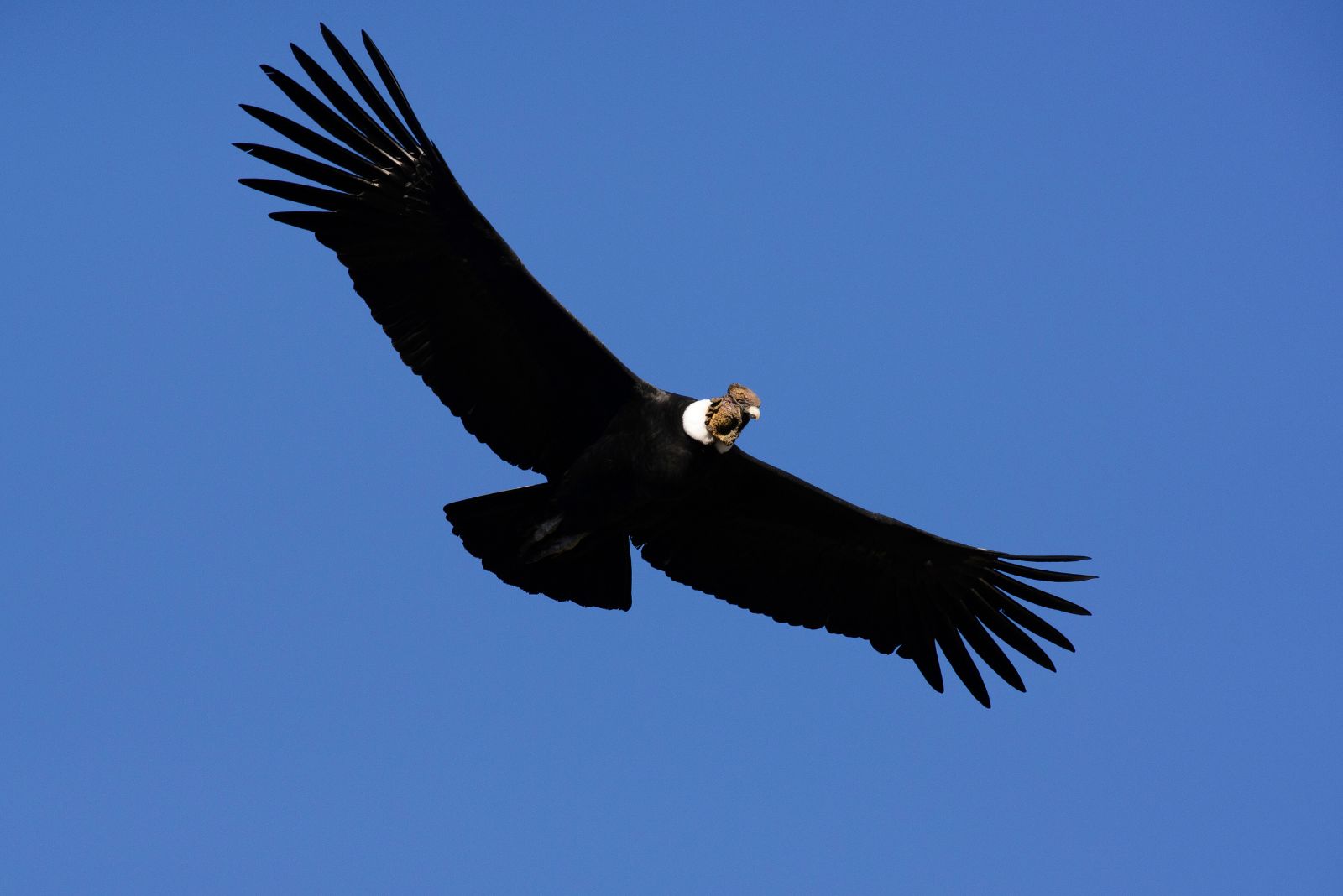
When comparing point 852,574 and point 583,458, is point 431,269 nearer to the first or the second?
point 583,458

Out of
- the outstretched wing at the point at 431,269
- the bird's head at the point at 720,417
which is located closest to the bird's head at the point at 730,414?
the bird's head at the point at 720,417

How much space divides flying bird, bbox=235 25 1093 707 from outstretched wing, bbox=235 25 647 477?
13mm

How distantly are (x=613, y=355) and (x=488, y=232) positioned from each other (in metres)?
1.18

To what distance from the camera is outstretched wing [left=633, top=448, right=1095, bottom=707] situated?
40.6 feet

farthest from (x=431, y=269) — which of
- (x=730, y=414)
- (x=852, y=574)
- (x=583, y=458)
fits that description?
(x=852, y=574)

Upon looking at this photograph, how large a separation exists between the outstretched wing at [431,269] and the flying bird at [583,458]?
0.01 metres

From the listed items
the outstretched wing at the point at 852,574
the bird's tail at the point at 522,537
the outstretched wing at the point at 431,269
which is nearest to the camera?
the outstretched wing at the point at 431,269

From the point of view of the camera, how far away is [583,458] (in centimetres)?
1165

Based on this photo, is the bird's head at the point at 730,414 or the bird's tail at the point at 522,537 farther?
the bird's tail at the point at 522,537

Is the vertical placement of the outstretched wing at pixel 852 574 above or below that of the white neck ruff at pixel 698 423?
above

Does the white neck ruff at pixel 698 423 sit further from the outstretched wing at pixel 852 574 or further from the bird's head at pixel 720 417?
the outstretched wing at pixel 852 574

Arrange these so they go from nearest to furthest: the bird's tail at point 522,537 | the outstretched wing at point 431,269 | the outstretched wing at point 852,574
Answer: the outstretched wing at point 431,269 < the bird's tail at point 522,537 < the outstretched wing at point 852,574

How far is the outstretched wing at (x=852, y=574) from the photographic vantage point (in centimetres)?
1238

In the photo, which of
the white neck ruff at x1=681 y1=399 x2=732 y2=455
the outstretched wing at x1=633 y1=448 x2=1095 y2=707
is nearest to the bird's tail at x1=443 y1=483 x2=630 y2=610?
the outstretched wing at x1=633 y1=448 x2=1095 y2=707
